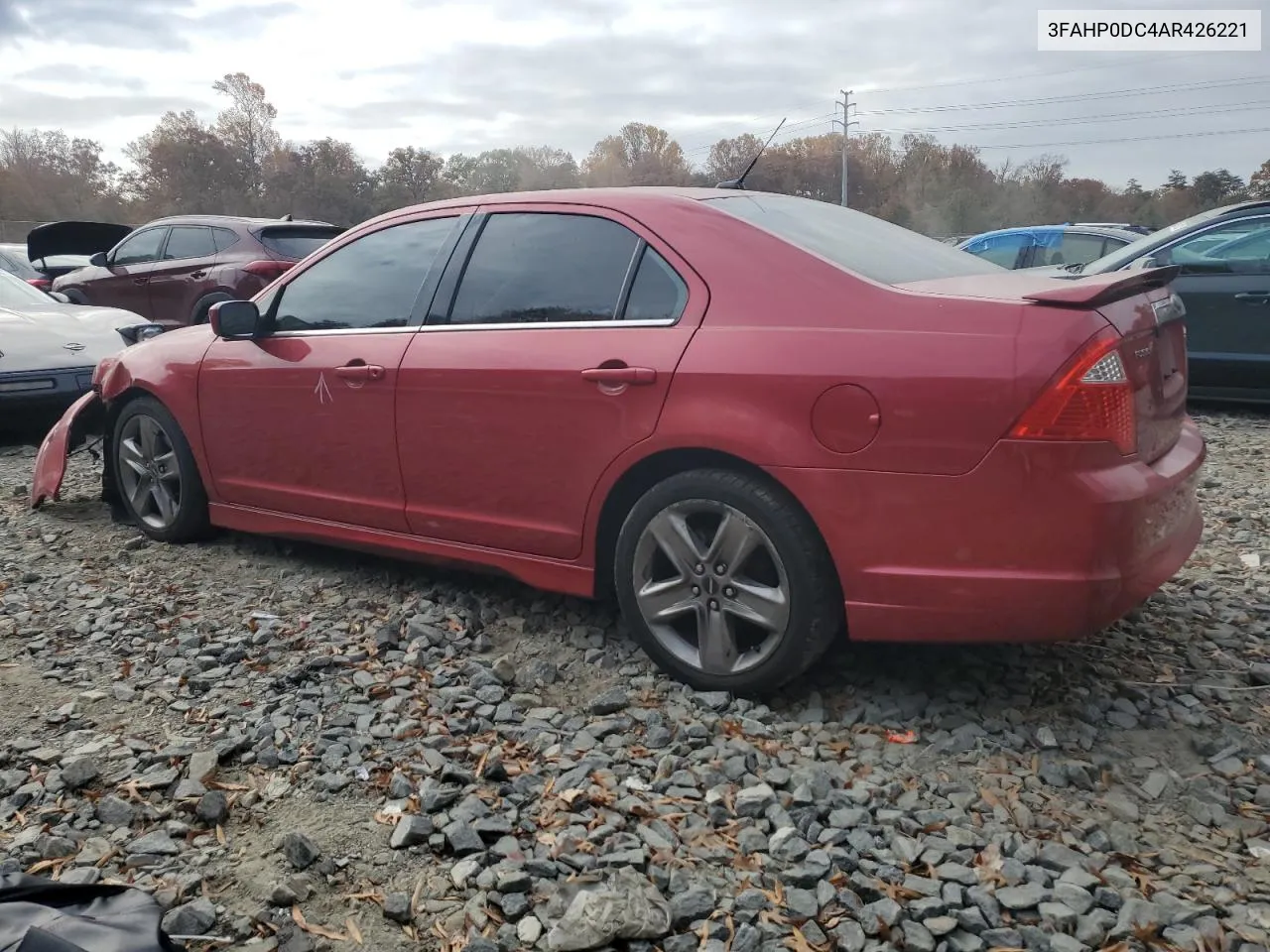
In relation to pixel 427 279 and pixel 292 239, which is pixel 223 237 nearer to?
pixel 292 239

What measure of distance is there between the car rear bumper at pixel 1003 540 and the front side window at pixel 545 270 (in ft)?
3.10

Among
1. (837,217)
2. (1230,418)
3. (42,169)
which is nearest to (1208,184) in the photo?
(1230,418)

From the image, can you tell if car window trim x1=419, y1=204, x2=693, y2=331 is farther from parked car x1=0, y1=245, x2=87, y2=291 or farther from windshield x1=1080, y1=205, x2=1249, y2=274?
parked car x1=0, y1=245, x2=87, y2=291

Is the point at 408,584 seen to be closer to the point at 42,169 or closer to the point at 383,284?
the point at 383,284

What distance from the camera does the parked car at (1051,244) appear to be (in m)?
12.3

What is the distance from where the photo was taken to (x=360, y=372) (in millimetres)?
3996

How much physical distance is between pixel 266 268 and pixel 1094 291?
9143 millimetres

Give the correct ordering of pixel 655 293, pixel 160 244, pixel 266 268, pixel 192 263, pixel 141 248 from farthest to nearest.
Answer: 1. pixel 141 248
2. pixel 160 244
3. pixel 192 263
4. pixel 266 268
5. pixel 655 293

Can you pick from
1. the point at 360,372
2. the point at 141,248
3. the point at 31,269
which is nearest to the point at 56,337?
the point at 141,248

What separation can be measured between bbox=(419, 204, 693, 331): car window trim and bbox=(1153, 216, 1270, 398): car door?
5.37 m

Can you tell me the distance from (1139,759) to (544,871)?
1.64 metres

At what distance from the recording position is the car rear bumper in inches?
107

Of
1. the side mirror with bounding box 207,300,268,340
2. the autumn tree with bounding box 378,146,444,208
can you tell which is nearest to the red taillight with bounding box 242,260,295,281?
the side mirror with bounding box 207,300,268,340

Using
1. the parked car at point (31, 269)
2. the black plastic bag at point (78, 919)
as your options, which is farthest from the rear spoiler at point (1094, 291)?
the parked car at point (31, 269)
